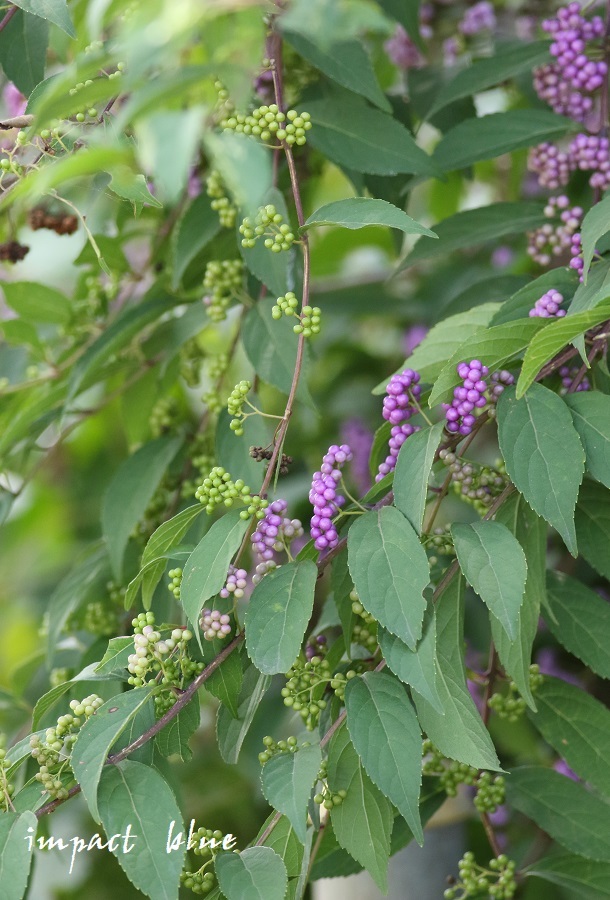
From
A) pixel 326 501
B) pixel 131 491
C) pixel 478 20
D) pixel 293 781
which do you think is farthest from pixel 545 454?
pixel 478 20

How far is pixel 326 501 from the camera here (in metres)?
0.66

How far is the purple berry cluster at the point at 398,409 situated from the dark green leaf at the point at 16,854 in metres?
0.33

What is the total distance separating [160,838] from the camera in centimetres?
56

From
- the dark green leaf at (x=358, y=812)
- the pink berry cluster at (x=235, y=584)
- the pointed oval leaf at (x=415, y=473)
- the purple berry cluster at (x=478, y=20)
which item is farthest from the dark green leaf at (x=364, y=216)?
the purple berry cluster at (x=478, y=20)

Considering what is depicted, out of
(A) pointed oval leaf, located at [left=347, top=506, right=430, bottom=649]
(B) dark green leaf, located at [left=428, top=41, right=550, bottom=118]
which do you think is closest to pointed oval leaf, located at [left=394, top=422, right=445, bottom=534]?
(A) pointed oval leaf, located at [left=347, top=506, right=430, bottom=649]

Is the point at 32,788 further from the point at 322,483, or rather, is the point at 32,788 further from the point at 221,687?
the point at 322,483

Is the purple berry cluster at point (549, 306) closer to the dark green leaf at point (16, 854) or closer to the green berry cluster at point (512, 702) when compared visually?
the green berry cluster at point (512, 702)

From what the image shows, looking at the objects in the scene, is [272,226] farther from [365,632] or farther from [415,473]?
[365,632]

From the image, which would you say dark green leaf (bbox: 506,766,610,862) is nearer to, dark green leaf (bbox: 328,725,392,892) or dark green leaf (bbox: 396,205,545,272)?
dark green leaf (bbox: 328,725,392,892)

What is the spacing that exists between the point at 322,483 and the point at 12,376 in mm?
600

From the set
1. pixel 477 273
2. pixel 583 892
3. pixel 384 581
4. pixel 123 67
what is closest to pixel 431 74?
pixel 477 273

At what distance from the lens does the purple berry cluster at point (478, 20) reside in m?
1.34

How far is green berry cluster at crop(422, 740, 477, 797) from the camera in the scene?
78 centimetres

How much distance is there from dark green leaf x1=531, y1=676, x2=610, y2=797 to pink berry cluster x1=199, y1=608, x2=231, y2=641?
32 cm
